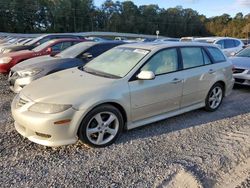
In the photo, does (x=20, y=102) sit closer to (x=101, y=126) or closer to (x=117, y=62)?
(x=101, y=126)

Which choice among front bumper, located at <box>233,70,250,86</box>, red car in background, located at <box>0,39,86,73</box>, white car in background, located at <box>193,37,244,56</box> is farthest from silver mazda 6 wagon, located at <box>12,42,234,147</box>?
white car in background, located at <box>193,37,244,56</box>

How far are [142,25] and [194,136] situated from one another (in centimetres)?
8394

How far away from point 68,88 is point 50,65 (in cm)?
295

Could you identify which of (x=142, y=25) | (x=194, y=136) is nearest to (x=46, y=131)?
(x=194, y=136)

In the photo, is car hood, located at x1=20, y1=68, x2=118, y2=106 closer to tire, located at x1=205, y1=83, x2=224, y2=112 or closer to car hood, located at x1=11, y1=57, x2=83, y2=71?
car hood, located at x1=11, y1=57, x2=83, y2=71

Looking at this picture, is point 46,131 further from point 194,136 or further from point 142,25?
point 142,25

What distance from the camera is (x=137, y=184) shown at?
122 inches

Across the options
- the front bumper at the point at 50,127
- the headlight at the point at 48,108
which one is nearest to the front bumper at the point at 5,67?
the front bumper at the point at 50,127

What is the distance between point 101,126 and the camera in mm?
3918

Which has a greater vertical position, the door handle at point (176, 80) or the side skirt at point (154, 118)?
the door handle at point (176, 80)

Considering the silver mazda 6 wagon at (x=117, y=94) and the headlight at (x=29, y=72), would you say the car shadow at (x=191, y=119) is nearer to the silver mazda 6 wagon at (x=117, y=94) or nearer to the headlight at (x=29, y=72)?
the silver mazda 6 wagon at (x=117, y=94)

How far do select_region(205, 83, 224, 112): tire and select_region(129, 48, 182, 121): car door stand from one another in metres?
0.98

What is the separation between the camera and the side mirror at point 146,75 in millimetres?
4093

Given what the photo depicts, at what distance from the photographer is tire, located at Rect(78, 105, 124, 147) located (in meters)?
3.76
